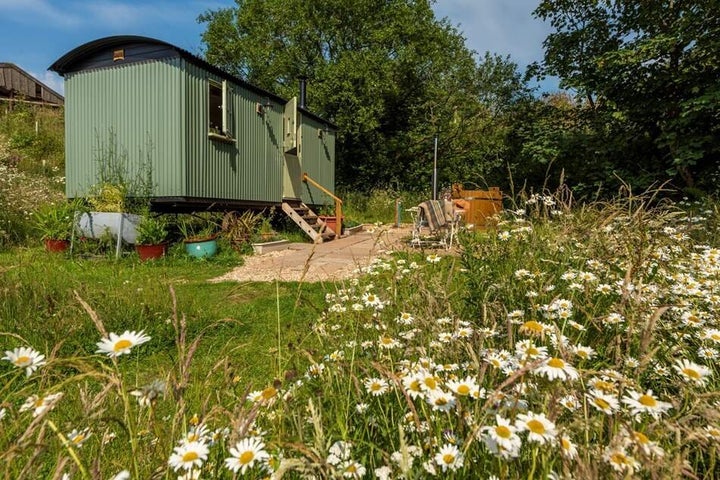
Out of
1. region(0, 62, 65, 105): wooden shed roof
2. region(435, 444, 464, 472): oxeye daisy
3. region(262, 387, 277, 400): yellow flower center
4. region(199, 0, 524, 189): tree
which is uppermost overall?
region(0, 62, 65, 105): wooden shed roof

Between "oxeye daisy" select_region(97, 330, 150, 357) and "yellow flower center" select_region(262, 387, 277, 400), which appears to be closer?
"oxeye daisy" select_region(97, 330, 150, 357)

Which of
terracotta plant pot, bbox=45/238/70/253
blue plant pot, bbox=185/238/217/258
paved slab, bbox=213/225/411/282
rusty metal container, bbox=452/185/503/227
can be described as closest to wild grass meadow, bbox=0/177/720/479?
paved slab, bbox=213/225/411/282

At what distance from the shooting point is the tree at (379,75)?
51.8 ft

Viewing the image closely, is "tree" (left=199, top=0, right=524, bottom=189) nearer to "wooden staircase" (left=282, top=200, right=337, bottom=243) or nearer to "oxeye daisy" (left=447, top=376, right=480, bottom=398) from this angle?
"wooden staircase" (left=282, top=200, right=337, bottom=243)

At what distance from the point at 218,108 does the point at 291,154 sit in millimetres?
2553

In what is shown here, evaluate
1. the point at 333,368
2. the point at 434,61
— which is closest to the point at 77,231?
the point at 333,368

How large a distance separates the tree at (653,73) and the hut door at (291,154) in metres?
6.16

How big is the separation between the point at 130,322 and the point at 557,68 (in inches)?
404

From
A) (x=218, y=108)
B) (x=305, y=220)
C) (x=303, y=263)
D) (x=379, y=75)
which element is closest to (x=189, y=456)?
(x=303, y=263)

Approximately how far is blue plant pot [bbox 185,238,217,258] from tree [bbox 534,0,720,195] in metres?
7.99

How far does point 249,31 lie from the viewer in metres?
17.6

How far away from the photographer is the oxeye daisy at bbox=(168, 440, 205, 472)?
0.73 metres

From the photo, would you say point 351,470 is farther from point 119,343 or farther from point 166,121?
point 166,121

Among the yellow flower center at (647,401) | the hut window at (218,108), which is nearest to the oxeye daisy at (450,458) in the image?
the yellow flower center at (647,401)
